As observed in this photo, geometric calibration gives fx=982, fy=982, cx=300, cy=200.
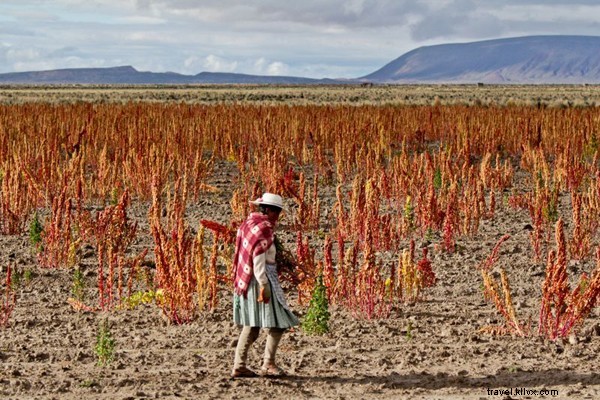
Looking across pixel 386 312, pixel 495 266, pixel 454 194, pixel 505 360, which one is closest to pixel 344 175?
pixel 454 194

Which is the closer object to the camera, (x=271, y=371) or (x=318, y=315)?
(x=271, y=371)

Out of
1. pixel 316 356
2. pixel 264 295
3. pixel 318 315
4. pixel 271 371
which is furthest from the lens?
pixel 318 315

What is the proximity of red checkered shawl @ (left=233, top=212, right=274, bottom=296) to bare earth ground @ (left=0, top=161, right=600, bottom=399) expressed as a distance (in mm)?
543

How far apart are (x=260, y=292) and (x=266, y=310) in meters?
0.10

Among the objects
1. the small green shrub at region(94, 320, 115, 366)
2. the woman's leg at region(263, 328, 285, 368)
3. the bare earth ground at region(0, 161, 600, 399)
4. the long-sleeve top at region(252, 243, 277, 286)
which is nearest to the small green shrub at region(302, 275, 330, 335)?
the bare earth ground at region(0, 161, 600, 399)

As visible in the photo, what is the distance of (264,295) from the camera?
207 inches

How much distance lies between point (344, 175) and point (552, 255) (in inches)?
335

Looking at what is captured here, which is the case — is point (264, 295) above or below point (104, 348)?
above

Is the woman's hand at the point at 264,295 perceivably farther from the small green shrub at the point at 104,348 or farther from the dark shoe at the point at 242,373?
the small green shrub at the point at 104,348

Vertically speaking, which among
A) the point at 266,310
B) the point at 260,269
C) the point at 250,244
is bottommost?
the point at 266,310

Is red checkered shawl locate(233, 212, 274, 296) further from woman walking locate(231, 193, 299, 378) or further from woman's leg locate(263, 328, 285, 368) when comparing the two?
woman's leg locate(263, 328, 285, 368)

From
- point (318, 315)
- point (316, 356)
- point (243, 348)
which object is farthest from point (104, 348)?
point (318, 315)

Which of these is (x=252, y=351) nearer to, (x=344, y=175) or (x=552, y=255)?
(x=552, y=255)

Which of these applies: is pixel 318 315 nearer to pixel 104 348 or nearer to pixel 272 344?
pixel 272 344
